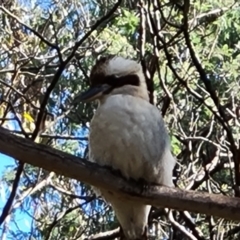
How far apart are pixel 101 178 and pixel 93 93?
0.47 metres

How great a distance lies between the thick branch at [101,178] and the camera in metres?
1.89

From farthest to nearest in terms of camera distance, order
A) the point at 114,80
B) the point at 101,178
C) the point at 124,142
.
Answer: the point at 114,80 < the point at 124,142 < the point at 101,178

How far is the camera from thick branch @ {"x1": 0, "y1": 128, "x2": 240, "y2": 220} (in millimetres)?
1893

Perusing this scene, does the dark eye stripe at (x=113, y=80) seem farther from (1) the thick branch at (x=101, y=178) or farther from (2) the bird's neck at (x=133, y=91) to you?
(1) the thick branch at (x=101, y=178)

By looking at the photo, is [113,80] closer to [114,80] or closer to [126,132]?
[114,80]

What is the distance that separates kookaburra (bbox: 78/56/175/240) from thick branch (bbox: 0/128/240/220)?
0.20 metres

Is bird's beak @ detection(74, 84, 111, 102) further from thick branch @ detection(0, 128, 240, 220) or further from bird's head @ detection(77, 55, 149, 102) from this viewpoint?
thick branch @ detection(0, 128, 240, 220)

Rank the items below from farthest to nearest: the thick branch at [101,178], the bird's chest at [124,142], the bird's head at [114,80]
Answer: the bird's head at [114,80], the bird's chest at [124,142], the thick branch at [101,178]

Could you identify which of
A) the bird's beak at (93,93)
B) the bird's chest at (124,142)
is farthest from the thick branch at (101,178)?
the bird's beak at (93,93)

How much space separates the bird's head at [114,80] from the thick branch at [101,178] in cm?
40

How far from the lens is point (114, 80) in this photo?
244cm

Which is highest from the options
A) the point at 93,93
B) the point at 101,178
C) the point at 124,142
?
the point at 93,93

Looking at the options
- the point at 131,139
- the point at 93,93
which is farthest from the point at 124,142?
the point at 93,93

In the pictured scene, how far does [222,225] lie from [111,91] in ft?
2.54
